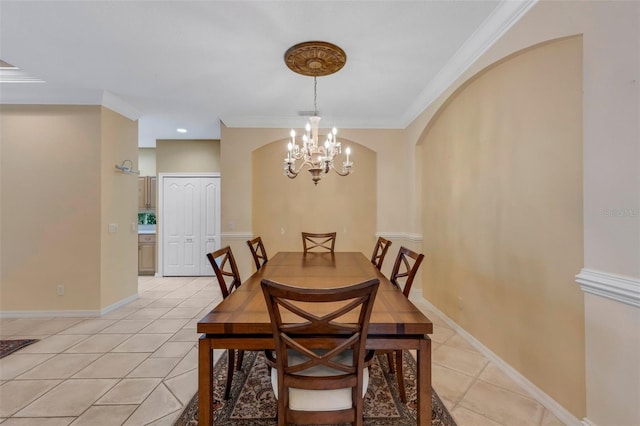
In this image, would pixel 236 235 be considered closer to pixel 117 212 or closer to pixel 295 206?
pixel 295 206

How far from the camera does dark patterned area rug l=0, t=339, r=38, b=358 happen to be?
244cm

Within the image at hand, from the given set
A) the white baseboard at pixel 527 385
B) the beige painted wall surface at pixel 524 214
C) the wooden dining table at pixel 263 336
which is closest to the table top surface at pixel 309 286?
the wooden dining table at pixel 263 336

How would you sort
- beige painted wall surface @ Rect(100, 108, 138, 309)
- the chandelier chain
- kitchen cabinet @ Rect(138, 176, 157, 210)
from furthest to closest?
1. kitchen cabinet @ Rect(138, 176, 157, 210)
2. beige painted wall surface @ Rect(100, 108, 138, 309)
3. the chandelier chain

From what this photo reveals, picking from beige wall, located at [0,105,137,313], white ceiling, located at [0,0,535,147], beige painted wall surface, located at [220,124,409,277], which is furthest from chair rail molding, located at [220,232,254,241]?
white ceiling, located at [0,0,535,147]

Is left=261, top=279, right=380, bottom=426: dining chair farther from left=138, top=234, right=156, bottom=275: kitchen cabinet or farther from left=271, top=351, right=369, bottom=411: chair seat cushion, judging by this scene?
left=138, top=234, right=156, bottom=275: kitchen cabinet

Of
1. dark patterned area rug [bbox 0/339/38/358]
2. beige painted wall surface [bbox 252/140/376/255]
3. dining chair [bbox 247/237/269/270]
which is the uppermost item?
beige painted wall surface [bbox 252/140/376/255]

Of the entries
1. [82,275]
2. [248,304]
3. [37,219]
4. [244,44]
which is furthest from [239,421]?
[37,219]

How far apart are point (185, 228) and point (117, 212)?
5.90 feet

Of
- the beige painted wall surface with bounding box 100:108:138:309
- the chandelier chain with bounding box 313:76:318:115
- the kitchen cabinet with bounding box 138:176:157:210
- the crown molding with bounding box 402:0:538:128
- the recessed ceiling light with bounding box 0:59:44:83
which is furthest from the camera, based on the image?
the kitchen cabinet with bounding box 138:176:157:210

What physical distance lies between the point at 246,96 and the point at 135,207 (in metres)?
2.28

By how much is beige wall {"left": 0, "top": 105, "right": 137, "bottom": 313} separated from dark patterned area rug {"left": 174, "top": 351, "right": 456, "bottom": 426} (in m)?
2.44

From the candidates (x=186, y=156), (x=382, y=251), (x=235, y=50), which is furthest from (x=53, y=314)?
(x=382, y=251)

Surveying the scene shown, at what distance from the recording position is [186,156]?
5.30 meters

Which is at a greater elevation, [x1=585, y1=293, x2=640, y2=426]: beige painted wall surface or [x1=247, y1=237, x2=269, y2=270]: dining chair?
[x1=247, y1=237, x2=269, y2=270]: dining chair
